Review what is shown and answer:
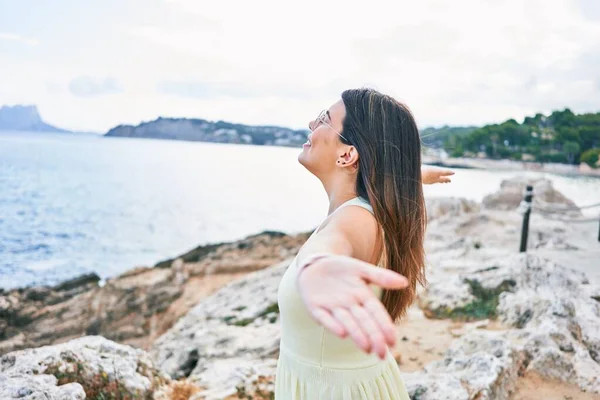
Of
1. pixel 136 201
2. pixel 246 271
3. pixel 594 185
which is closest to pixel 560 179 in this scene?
pixel 594 185

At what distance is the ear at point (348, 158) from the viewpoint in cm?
188

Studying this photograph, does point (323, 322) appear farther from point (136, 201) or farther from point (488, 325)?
point (136, 201)

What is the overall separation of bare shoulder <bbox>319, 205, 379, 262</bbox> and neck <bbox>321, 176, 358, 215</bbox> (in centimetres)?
15

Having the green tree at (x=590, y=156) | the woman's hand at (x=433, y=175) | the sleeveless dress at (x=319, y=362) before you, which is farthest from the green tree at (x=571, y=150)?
the sleeveless dress at (x=319, y=362)

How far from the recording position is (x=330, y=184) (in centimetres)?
196

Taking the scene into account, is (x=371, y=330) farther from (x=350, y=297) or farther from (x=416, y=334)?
(x=416, y=334)

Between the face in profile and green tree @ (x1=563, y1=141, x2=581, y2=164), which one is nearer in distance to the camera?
the face in profile

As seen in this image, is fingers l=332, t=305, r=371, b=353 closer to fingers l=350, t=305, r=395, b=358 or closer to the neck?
fingers l=350, t=305, r=395, b=358

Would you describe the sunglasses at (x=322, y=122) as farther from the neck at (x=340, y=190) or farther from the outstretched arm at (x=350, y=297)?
the outstretched arm at (x=350, y=297)

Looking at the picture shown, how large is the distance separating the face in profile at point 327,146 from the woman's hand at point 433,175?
3.00ft

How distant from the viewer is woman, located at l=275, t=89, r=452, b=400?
1700mm

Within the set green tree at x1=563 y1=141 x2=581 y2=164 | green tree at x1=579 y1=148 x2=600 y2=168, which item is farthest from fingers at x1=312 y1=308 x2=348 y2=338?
green tree at x1=563 y1=141 x2=581 y2=164

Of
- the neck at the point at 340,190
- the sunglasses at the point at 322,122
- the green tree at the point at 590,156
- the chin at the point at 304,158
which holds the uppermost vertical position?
the green tree at the point at 590,156

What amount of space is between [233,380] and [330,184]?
87.7 inches
